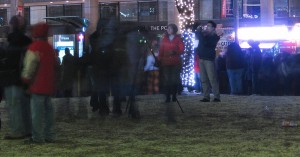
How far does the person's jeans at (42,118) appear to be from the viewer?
7863mm

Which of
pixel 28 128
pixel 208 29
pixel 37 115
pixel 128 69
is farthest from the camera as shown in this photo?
pixel 208 29

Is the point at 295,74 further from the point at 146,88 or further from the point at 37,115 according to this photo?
the point at 37,115

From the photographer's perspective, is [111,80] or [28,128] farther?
[111,80]

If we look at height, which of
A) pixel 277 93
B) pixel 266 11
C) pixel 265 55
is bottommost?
pixel 277 93

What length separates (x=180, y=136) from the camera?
855 centimetres

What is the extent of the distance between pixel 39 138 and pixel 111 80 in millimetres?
2971

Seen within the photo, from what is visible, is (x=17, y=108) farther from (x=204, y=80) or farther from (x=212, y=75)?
(x=204, y=80)

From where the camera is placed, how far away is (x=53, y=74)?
8.10 m

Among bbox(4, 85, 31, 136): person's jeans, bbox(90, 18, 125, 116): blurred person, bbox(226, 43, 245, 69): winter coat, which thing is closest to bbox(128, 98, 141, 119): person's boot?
bbox(90, 18, 125, 116): blurred person

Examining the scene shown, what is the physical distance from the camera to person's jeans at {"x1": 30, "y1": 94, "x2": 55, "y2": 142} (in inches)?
310

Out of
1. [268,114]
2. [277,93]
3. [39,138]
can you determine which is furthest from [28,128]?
[277,93]

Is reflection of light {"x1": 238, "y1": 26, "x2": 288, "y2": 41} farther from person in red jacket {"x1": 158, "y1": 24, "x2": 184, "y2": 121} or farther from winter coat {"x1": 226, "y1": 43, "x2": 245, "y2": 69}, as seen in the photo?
person in red jacket {"x1": 158, "y1": 24, "x2": 184, "y2": 121}

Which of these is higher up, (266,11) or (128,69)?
(266,11)

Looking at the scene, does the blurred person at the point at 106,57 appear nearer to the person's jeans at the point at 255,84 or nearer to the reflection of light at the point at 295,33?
the person's jeans at the point at 255,84
